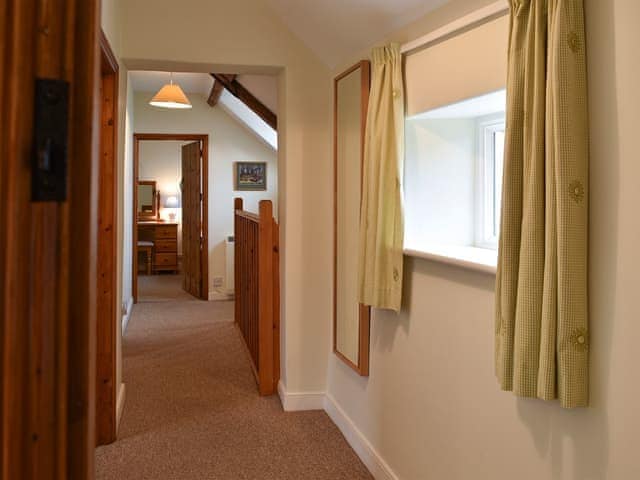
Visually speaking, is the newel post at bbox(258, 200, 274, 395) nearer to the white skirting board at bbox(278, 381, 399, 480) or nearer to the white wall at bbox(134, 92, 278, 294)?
the white skirting board at bbox(278, 381, 399, 480)

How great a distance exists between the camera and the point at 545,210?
1384 millimetres

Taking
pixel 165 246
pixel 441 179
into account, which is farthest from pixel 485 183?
pixel 165 246

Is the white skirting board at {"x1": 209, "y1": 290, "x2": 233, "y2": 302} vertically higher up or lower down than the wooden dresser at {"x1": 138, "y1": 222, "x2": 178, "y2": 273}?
lower down

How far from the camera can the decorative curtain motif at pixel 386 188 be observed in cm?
236

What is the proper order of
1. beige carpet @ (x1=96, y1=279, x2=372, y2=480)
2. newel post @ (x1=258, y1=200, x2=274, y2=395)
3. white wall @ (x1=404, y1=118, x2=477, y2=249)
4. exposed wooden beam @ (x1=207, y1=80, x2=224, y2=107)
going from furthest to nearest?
exposed wooden beam @ (x1=207, y1=80, x2=224, y2=107), newel post @ (x1=258, y1=200, x2=274, y2=395), beige carpet @ (x1=96, y1=279, x2=372, y2=480), white wall @ (x1=404, y1=118, x2=477, y2=249)

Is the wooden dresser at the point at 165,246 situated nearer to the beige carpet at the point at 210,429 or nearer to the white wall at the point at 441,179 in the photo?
the beige carpet at the point at 210,429

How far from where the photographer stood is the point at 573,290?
4.31ft

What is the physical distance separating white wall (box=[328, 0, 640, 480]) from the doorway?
5.03 meters

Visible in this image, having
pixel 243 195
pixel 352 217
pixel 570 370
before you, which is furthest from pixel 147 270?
pixel 570 370

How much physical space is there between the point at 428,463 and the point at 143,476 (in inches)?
49.7

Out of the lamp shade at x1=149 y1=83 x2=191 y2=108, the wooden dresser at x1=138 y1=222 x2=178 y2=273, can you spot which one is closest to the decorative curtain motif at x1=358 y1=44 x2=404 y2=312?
the lamp shade at x1=149 y1=83 x2=191 y2=108

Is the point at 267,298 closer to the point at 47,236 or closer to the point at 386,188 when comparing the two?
the point at 386,188

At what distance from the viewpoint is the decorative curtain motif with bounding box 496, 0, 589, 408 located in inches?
51.9

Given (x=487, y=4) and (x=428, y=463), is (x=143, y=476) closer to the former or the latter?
(x=428, y=463)
